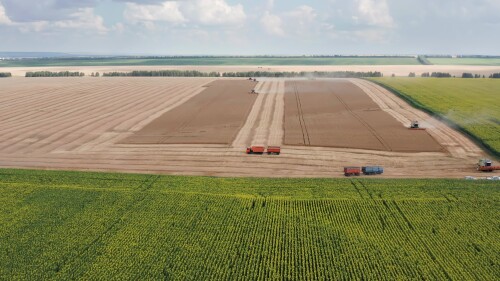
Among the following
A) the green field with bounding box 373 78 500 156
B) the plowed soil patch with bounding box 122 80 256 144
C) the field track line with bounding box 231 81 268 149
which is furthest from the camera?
the plowed soil patch with bounding box 122 80 256 144

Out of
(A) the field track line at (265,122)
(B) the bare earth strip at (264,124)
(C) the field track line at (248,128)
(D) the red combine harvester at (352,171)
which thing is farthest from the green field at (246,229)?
(A) the field track line at (265,122)

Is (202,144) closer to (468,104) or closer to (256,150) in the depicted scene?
(256,150)

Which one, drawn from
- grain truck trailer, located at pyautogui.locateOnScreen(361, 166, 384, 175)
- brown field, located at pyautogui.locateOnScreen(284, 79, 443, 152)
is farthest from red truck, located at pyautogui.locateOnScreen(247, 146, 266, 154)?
grain truck trailer, located at pyautogui.locateOnScreen(361, 166, 384, 175)

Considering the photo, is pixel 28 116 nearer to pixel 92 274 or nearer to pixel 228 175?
pixel 228 175

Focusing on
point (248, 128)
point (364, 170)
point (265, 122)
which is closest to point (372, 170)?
point (364, 170)

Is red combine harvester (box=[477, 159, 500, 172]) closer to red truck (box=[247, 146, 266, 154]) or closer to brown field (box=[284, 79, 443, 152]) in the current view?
brown field (box=[284, 79, 443, 152])
